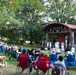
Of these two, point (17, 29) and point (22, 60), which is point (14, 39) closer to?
point (17, 29)

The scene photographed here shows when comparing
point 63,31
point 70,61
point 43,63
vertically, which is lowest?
point 70,61

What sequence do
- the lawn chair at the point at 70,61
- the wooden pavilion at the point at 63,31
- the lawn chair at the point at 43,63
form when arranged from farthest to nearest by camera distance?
the wooden pavilion at the point at 63,31
the lawn chair at the point at 70,61
the lawn chair at the point at 43,63

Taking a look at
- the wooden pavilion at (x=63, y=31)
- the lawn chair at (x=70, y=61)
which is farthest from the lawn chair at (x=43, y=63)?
the wooden pavilion at (x=63, y=31)

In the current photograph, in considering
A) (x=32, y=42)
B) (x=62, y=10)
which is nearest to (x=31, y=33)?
(x=32, y=42)

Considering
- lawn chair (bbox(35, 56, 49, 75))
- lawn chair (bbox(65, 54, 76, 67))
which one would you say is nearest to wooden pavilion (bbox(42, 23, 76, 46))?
lawn chair (bbox(65, 54, 76, 67))

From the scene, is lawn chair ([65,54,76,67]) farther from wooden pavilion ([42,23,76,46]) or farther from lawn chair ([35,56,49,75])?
wooden pavilion ([42,23,76,46])

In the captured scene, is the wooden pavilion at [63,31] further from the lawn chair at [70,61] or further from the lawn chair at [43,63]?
the lawn chair at [43,63]

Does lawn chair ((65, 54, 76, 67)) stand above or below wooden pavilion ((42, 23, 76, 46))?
below

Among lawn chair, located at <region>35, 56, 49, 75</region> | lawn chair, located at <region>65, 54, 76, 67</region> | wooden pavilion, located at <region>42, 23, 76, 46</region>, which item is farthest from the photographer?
wooden pavilion, located at <region>42, 23, 76, 46</region>

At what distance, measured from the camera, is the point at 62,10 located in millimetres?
40406

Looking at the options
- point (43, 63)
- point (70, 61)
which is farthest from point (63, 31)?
point (43, 63)

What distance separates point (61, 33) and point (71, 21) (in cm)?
1028

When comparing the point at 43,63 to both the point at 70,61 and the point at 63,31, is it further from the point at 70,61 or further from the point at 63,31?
the point at 63,31

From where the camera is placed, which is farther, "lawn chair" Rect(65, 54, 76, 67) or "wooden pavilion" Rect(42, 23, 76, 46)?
"wooden pavilion" Rect(42, 23, 76, 46)
